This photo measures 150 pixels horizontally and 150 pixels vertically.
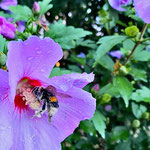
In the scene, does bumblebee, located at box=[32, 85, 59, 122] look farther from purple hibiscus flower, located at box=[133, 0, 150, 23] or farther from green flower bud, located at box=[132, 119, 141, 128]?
green flower bud, located at box=[132, 119, 141, 128]

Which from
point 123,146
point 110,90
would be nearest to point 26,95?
point 110,90

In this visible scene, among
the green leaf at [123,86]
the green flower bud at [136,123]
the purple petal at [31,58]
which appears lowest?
the green flower bud at [136,123]

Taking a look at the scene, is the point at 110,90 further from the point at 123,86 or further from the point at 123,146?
the point at 123,146

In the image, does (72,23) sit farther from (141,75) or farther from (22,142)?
(22,142)

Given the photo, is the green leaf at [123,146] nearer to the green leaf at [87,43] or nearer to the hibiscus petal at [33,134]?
the green leaf at [87,43]

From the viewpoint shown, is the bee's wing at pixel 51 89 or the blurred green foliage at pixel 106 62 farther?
the blurred green foliage at pixel 106 62

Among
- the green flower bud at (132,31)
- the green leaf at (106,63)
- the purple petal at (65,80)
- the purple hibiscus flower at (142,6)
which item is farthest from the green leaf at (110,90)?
the purple petal at (65,80)
